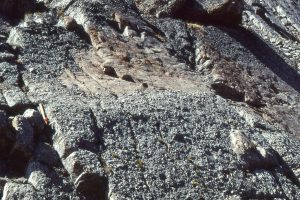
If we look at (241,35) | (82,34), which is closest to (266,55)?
(241,35)

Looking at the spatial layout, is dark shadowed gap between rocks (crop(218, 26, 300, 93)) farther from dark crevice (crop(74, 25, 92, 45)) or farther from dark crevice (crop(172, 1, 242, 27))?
dark crevice (crop(74, 25, 92, 45))

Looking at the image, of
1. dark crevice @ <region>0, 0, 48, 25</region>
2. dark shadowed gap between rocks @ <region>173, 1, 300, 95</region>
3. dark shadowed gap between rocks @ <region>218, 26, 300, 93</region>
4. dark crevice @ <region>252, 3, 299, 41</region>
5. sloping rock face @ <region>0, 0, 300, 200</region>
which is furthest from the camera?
dark crevice @ <region>252, 3, 299, 41</region>

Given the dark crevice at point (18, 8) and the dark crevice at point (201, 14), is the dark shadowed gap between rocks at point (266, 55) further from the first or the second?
the dark crevice at point (18, 8)

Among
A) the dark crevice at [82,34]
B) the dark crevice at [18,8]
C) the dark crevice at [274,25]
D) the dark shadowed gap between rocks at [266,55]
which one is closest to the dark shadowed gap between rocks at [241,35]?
the dark shadowed gap between rocks at [266,55]

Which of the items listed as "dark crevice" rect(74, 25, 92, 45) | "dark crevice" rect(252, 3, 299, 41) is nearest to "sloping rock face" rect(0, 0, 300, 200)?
"dark crevice" rect(74, 25, 92, 45)

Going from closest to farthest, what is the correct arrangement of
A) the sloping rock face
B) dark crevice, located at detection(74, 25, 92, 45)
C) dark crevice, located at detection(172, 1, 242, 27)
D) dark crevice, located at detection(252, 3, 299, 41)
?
the sloping rock face
dark crevice, located at detection(74, 25, 92, 45)
dark crevice, located at detection(172, 1, 242, 27)
dark crevice, located at detection(252, 3, 299, 41)

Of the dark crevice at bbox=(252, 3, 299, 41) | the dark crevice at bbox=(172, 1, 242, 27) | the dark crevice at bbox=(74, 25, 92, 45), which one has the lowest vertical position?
the dark crevice at bbox=(252, 3, 299, 41)
